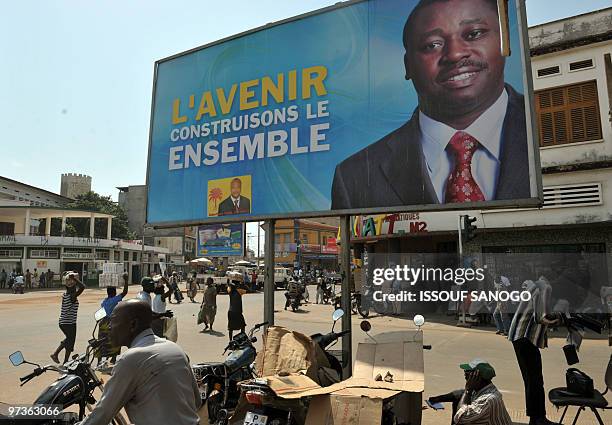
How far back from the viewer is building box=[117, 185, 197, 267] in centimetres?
7536

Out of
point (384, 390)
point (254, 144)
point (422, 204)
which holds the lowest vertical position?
point (384, 390)

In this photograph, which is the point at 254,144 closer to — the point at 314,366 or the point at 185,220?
the point at 185,220

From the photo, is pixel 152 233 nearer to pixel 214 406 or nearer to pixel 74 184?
pixel 74 184

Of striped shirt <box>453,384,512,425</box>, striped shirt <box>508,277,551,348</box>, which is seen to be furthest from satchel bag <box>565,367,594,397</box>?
striped shirt <box>453,384,512,425</box>

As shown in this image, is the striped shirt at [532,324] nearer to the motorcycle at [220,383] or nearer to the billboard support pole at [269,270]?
the billboard support pole at [269,270]

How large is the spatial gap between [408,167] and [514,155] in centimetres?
123

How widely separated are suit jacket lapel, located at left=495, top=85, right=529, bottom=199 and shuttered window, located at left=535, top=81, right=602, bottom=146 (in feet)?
36.9

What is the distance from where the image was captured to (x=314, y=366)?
4.68 meters

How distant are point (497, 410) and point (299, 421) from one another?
172 centimetres

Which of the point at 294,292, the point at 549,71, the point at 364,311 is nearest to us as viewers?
the point at 549,71

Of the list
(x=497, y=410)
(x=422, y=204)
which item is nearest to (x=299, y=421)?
(x=497, y=410)

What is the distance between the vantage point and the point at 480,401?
4.04 meters

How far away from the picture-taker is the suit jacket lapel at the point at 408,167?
5.75 meters

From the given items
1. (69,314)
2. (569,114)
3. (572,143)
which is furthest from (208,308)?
(569,114)
